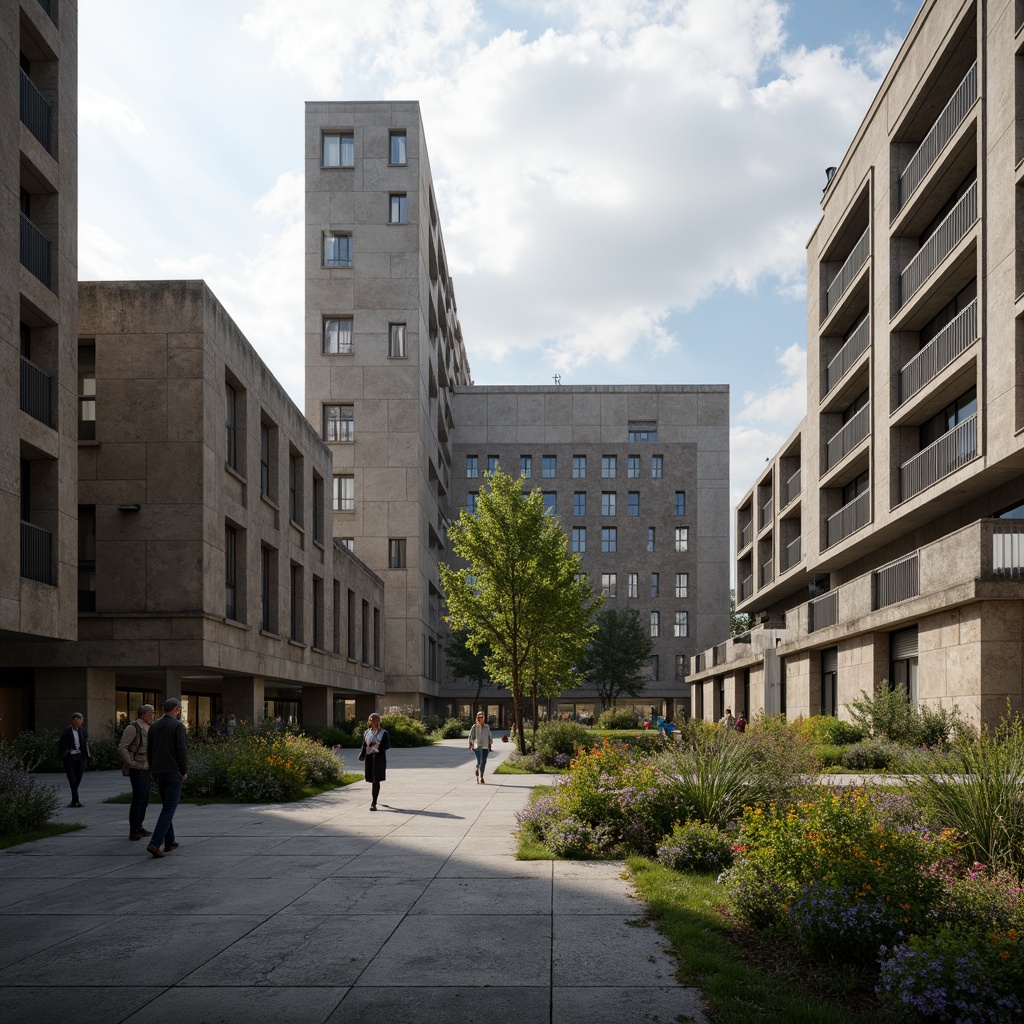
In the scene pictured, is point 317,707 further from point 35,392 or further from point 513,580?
point 35,392

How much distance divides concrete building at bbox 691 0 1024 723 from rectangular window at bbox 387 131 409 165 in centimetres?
2964

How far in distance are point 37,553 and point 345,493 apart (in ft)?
117

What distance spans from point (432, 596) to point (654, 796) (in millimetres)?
57808

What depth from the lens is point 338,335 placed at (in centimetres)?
5853

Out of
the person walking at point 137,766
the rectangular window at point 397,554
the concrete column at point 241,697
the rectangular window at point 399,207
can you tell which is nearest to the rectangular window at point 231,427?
the concrete column at point 241,697

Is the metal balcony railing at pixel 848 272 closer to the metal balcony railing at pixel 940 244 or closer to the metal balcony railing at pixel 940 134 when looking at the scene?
the metal balcony railing at pixel 940 134

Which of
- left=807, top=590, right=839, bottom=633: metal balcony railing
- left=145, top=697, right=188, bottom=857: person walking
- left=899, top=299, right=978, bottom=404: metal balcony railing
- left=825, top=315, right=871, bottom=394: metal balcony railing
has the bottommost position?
left=145, top=697, right=188, bottom=857: person walking

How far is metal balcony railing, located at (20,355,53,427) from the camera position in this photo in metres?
21.5

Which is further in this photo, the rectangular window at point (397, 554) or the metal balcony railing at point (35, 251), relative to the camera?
the rectangular window at point (397, 554)

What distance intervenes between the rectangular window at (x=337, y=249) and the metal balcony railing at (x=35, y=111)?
35901mm

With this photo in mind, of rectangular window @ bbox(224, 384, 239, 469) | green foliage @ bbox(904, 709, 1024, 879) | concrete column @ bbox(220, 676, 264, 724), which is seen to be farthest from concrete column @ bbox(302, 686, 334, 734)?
green foliage @ bbox(904, 709, 1024, 879)

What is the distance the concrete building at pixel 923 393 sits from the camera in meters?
21.7

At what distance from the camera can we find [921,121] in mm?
29312

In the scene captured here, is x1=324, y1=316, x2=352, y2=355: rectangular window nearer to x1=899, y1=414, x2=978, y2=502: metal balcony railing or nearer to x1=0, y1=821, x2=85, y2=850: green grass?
x1=899, y1=414, x2=978, y2=502: metal balcony railing
